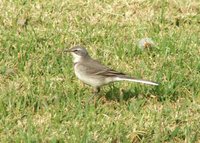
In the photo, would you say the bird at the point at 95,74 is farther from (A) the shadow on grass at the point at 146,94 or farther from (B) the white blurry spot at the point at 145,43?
(B) the white blurry spot at the point at 145,43

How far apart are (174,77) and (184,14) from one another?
2.73 m

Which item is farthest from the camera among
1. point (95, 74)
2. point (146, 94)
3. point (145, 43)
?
point (145, 43)

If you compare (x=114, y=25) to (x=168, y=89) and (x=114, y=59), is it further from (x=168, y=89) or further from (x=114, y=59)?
(x=168, y=89)

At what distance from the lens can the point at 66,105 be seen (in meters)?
7.54

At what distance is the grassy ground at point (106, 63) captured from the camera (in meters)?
7.01

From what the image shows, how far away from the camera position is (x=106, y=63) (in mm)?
8992

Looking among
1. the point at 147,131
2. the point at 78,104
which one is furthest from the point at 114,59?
the point at 147,131

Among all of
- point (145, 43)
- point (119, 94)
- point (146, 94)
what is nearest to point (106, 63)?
point (145, 43)

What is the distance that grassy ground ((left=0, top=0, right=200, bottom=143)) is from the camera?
23.0 ft

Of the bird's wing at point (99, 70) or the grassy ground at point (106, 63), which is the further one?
the bird's wing at point (99, 70)

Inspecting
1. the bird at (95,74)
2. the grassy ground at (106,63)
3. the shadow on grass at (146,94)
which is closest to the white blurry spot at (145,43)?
the grassy ground at (106,63)

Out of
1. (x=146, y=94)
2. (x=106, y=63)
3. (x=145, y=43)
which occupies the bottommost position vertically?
(x=146, y=94)

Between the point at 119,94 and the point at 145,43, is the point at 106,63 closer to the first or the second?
the point at 145,43

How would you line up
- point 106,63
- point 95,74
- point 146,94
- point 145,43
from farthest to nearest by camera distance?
point 145,43 → point 106,63 → point 146,94 → point 95,74
